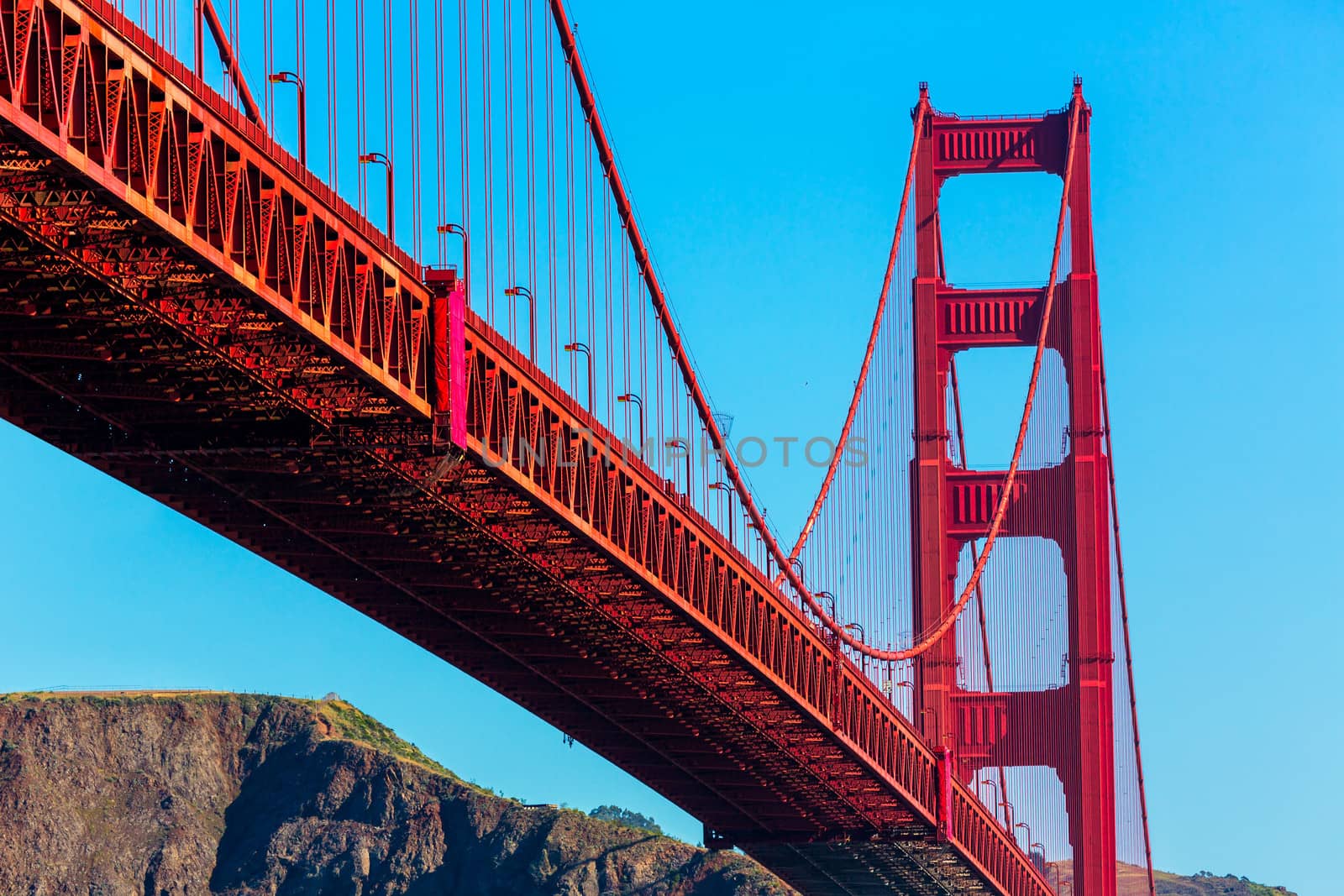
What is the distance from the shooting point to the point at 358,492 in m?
39.6

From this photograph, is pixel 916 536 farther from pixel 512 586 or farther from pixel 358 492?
pixel 358 492

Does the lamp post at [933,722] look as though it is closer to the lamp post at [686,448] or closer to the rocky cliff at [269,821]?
the lamp post at [686,448]

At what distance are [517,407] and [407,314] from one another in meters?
4.56

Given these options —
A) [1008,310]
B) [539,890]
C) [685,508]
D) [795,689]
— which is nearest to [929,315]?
[1008,310]

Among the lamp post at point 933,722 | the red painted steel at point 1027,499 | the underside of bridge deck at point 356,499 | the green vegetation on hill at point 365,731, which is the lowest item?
the underside of bridge deck at point 356,499

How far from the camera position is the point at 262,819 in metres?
139

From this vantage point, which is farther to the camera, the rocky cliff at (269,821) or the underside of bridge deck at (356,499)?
the rocky cliff at (269,821)

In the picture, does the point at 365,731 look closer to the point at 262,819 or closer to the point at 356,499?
the point at 262,819

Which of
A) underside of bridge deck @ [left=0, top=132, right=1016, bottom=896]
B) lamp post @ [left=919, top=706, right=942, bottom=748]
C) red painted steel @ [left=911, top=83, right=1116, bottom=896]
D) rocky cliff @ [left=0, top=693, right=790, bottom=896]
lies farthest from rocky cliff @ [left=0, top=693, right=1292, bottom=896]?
underside of bridge deck @ [left=0, top=132, right=1016, bottom=896]

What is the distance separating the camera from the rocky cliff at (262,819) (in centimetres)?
12731

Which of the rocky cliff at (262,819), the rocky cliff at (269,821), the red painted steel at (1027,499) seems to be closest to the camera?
the red painted steel at (1027,499)

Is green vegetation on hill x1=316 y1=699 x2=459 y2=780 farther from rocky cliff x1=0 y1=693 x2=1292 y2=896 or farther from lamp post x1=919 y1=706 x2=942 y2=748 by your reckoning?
lamp post x1=919 y1=706 x2=942 y2=748

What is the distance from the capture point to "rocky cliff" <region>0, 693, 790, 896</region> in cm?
12731


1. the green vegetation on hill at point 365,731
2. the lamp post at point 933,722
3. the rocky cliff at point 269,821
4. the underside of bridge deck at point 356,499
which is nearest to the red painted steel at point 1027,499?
the lamp post at point 933,722
